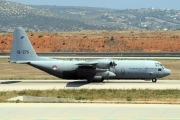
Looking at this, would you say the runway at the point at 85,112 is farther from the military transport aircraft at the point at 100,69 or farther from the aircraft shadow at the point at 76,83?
the military transport aircraft at the point at 100,69

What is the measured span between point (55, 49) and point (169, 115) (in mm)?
90779

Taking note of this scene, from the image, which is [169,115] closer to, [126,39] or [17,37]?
[17,37]

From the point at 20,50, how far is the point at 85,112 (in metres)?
28.0

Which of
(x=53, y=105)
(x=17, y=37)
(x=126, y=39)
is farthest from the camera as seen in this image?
(x=126, y=39)

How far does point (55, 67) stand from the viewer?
50562 millimetres

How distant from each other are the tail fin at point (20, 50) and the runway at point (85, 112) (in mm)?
23551

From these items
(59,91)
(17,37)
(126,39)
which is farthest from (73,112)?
(126,39)

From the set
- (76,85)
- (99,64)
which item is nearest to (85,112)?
(76,85)

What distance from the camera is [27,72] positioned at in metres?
67.1

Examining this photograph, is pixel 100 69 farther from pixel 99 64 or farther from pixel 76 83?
pixel 76 83

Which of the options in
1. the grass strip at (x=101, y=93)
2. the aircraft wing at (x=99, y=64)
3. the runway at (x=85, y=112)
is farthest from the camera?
the aircraft wing at (x=99, y=64)

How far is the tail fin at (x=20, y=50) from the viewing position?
5154cm

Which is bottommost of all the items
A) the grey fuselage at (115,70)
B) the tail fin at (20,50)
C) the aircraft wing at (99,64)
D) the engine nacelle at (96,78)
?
the engine nacelle at (96,78)

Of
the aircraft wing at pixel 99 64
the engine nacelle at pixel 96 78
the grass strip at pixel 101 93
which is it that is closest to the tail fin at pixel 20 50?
the aircraft wing at pixel 99 64
